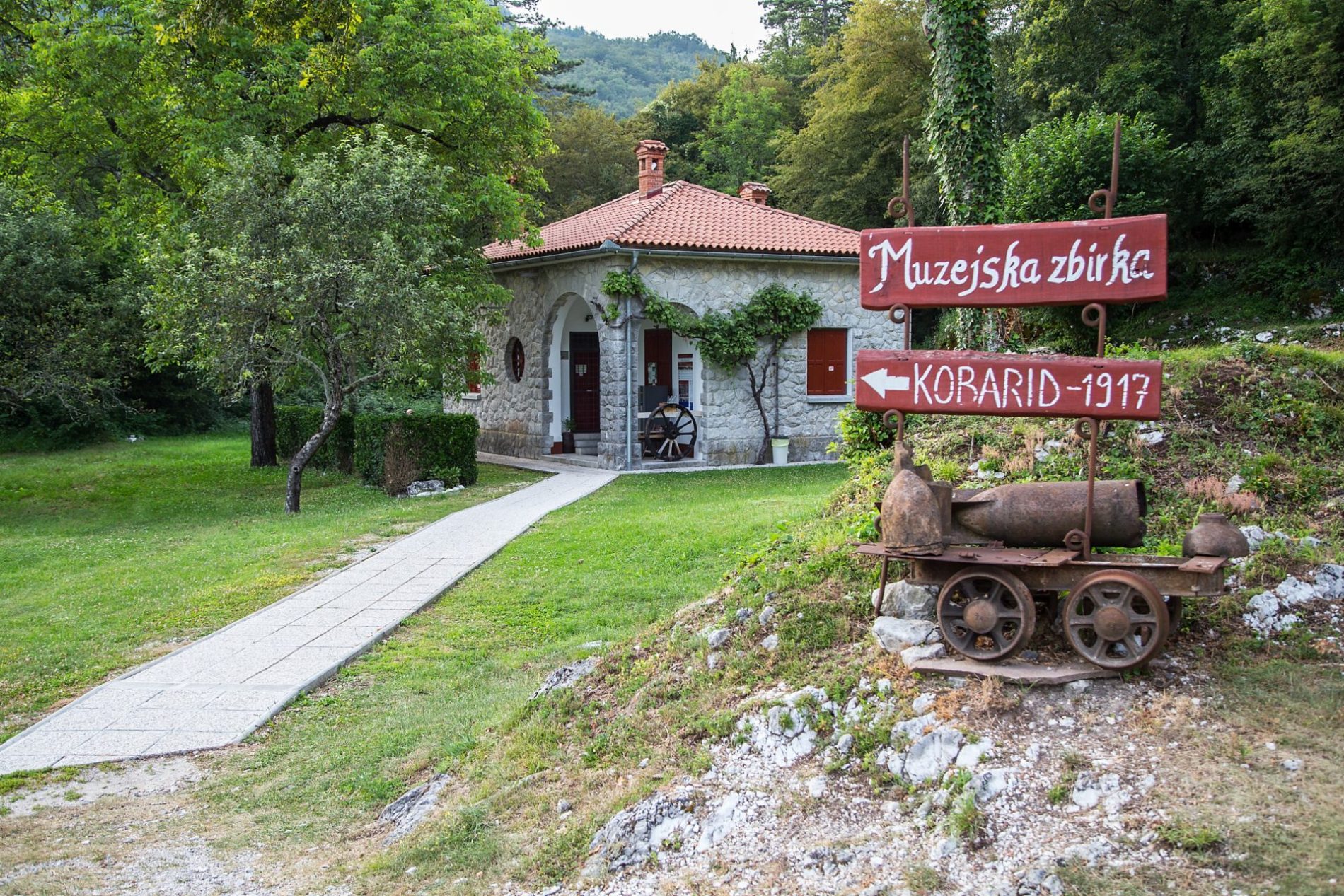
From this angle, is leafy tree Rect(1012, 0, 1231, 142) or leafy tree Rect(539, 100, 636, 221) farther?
leafy tree Rect(539, 100, 636, 221)

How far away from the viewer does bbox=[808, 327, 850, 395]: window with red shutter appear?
18.7 meters

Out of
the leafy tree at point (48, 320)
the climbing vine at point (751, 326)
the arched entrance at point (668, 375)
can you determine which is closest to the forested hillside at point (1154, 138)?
the climbing vine at point (751, 326)

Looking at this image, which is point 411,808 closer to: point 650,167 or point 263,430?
point 263,430

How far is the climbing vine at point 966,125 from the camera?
9.22 m

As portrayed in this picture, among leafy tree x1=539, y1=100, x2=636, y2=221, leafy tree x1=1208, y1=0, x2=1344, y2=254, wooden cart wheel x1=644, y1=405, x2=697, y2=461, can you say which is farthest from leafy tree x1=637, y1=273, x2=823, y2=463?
leafy tree x1=539, y1=100, x2=636, y2=221

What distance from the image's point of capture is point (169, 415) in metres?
26.2

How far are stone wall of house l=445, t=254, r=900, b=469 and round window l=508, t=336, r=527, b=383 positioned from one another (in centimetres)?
17

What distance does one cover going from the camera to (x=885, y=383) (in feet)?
15.6

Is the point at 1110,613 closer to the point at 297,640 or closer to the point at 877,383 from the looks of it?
the point at 877,383

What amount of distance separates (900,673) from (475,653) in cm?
356

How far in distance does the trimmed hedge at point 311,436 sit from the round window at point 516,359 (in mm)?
3930

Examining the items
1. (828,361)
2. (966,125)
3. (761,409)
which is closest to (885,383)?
(966,125)

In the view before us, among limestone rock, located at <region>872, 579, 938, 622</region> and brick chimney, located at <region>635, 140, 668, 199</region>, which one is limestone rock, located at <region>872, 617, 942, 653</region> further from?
brick chimney, located at <region>635, 140, 668, 199</region>

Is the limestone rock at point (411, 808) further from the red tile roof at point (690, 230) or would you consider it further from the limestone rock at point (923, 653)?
the red tile roof at point (690, 230)
